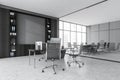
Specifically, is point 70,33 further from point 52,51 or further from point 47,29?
point 52,51

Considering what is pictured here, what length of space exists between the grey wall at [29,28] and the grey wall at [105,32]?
7158 millimetres

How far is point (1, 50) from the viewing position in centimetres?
493

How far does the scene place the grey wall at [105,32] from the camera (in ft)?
28.8

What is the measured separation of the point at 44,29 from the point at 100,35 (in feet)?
23.6

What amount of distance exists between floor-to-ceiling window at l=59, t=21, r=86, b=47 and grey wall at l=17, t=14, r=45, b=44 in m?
2.53

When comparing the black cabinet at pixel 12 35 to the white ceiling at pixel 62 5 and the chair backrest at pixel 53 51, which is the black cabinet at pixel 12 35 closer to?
the white ceiling at pixel 62 5

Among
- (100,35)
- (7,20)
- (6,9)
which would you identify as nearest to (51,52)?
(7,20)

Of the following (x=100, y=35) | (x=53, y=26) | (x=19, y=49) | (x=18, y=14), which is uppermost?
(x=18, y=14)

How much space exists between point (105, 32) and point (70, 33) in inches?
167

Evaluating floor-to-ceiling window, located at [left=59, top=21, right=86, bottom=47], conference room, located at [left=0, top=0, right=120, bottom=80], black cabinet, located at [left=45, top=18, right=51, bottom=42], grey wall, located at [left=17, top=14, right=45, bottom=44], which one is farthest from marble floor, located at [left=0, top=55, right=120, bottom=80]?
floor-to-ceiling window, located at [left=59, top=21, right=86, bottom=47]

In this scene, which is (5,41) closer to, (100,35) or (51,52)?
(51,52)

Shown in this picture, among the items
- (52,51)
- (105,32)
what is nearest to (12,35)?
(52,51)

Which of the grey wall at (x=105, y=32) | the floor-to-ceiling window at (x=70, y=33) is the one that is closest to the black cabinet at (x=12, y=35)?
the floor-to-ceiling window at (x=70, y=33)

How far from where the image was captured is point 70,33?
970 centimetres
